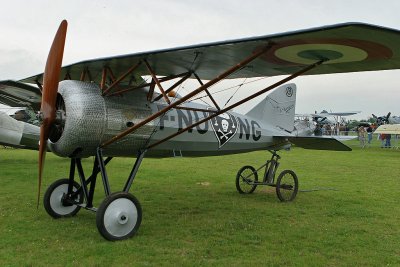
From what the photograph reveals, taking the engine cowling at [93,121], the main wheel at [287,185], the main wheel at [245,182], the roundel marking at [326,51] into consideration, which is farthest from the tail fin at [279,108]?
the engine cowling at [93,121]

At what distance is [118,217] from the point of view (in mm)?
5719

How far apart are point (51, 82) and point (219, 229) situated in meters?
3.62

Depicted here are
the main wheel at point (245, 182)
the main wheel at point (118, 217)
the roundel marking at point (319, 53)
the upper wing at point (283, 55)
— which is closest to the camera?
the upper wing at point (283, 55)

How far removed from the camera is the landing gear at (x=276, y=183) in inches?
362

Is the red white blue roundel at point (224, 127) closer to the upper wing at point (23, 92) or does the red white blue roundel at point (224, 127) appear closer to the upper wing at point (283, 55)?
the upper wing at point (283, 55)

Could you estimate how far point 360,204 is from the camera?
880 cm

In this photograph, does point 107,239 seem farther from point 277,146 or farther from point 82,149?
point 277,146

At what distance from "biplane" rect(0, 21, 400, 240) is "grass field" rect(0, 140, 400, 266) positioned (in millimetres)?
502

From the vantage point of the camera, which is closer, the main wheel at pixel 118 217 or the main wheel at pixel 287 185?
the main wheel at pixel 118 217

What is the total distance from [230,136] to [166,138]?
2404mm

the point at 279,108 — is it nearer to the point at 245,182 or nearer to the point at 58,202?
the point at 245,182

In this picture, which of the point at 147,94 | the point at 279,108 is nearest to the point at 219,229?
the point at 147,94

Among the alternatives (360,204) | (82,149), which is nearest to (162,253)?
(82,149)

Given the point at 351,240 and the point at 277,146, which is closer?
the point at 351,240
